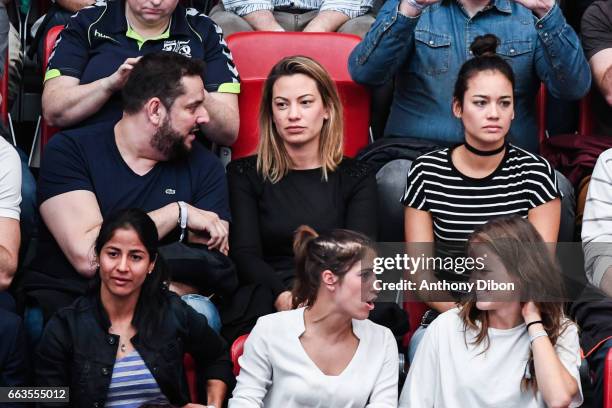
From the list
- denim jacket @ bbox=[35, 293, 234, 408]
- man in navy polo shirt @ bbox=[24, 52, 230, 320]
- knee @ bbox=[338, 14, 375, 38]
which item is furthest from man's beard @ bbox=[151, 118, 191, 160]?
knee @ bbox=[338, 14, 375, 38]

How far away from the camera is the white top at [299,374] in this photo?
3.41m

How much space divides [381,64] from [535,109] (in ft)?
2.16

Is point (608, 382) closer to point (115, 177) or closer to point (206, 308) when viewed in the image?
point (206, 308)

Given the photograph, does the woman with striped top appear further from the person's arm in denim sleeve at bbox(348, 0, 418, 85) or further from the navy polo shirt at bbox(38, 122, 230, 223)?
the navy polo shirt at bbox(38, 122, 230, 223)

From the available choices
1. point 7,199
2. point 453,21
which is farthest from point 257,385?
point 453,21

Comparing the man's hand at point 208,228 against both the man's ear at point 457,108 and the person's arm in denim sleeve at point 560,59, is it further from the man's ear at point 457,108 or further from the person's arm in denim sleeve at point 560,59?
the person's arm in denim sleeve at point 560,59

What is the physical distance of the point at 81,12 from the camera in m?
4.54

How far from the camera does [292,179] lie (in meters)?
4.11

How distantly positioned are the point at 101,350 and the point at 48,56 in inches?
60.5

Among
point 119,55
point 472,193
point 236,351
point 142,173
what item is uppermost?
point 119,55

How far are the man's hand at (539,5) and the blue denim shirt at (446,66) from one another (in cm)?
16

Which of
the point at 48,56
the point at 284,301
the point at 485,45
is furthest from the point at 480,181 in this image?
the point at 48,56

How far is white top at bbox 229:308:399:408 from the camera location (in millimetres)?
3414

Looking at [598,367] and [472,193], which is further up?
[472,193]
